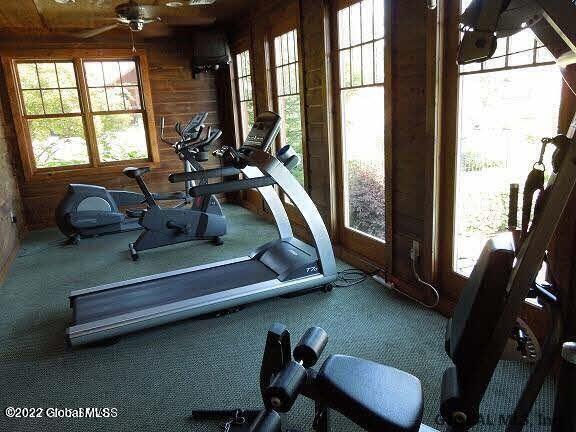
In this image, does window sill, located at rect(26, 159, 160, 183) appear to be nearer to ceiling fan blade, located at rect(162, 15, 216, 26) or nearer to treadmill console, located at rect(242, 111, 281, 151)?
A: ceiling fan blade, located at rect(162, 15, 216, 26)

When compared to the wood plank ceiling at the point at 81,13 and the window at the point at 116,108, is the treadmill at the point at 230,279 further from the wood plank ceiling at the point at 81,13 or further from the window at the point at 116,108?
the window at the point at 116,108

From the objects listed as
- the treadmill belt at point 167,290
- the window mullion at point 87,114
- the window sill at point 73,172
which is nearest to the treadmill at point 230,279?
the treadmill belt at point 167,290

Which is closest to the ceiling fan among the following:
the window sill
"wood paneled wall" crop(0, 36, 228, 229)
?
"wood paneled wall" crop(0, 36, 228, 229)

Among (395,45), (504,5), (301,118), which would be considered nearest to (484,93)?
(395,45)

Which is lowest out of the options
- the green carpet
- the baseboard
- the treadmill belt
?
the green carpet

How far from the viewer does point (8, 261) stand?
166 inches

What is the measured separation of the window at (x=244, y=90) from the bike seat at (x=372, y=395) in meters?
4.70

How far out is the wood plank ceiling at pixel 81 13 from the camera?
4.36 meters

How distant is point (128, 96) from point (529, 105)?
17.3ft

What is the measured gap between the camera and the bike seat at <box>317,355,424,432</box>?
4.08ft

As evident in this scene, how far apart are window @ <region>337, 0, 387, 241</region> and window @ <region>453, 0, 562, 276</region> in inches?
29.6

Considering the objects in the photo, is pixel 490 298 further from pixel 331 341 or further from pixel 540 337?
pixel 331 341

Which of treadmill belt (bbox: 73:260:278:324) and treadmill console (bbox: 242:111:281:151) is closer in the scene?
treadmill belt (bbox: 73:260:278:324)

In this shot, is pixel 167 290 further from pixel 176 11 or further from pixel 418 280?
pixel 176 11
